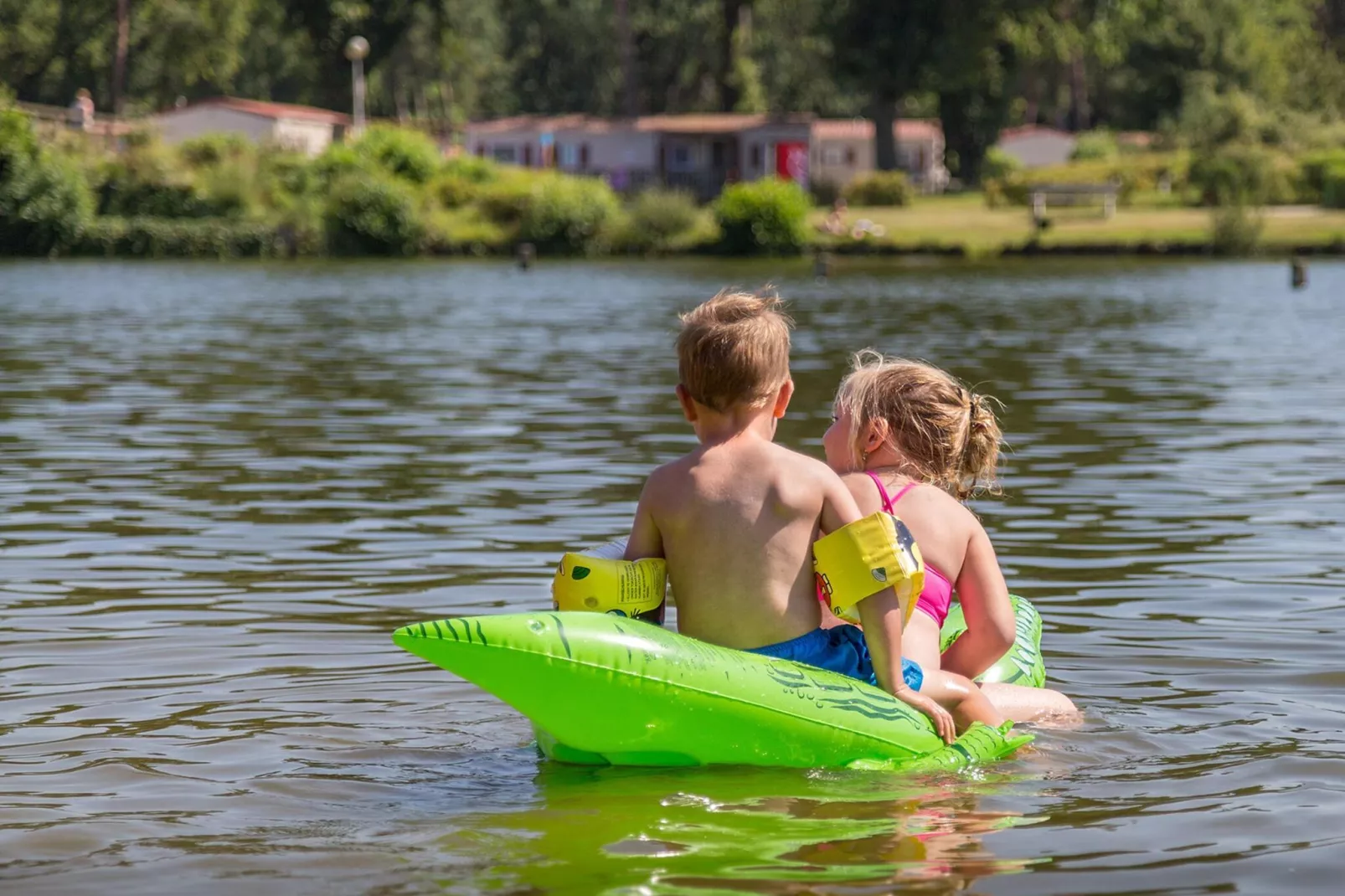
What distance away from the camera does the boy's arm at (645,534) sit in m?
5.32

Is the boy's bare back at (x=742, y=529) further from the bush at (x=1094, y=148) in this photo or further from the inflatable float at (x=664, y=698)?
the bush at (x=1094, y=148)

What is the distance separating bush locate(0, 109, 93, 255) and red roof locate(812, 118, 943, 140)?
31180mm

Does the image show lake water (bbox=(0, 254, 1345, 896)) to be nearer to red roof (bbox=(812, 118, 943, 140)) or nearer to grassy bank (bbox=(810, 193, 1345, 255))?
grassy bank (bbox=(810, 193, 1345, 255))

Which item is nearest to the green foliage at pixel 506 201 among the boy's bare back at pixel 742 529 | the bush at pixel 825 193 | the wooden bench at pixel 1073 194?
the bush at pixel 825 193

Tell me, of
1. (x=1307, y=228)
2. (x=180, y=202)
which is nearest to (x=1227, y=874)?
(x=1307, y=228)

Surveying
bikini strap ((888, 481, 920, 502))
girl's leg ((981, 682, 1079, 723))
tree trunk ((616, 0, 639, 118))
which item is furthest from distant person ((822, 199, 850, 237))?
bikini strap ((888, 481, 920, 502))

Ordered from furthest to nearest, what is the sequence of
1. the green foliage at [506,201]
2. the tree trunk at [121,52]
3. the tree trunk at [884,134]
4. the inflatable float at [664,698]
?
the tree trunk at [121,52] → the tree trunk at [884,134] → the green foliage at [506,201] → the inflatable float at [664,698]

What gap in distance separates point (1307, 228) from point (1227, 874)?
4847cm

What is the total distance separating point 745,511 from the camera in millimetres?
5215

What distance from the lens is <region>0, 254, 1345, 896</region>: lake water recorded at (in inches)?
188

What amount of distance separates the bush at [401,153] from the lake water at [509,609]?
38538mm

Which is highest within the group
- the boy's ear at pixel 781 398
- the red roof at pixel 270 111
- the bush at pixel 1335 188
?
the red roof at pixel 270 111

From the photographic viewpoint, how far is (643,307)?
102 ft

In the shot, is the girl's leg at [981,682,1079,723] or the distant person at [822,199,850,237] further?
the distant person at [822,199,850,237]
